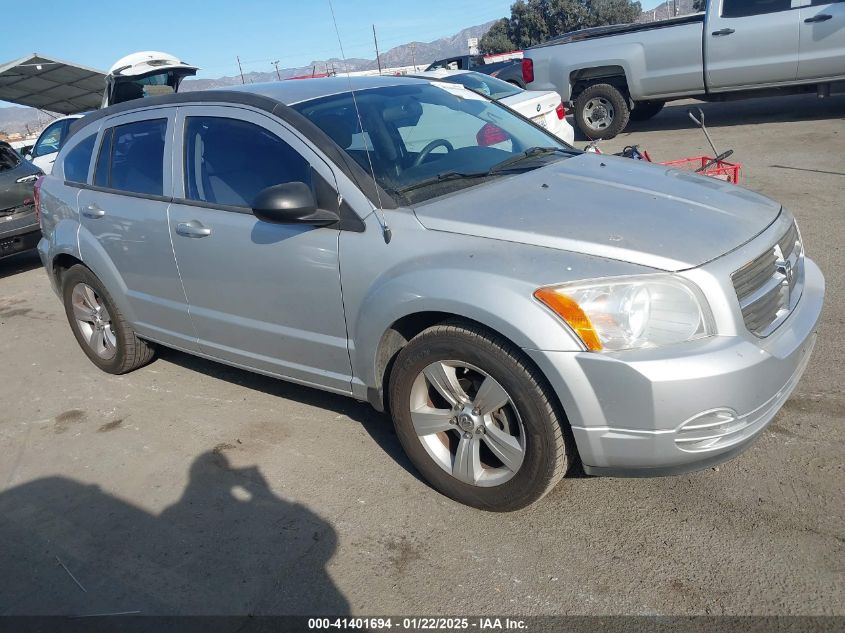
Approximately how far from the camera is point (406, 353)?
2.95m

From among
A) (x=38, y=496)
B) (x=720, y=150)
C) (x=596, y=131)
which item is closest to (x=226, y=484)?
(x=38, y=496)

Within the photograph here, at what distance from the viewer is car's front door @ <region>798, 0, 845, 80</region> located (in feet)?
31.8

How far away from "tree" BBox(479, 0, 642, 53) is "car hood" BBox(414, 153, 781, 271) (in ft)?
166

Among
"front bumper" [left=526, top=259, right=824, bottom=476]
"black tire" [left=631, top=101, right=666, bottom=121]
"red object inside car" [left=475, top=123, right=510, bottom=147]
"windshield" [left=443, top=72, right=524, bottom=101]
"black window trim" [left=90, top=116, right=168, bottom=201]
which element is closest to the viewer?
"front bumper" [left=526, top=259, right=824, bottom=476]

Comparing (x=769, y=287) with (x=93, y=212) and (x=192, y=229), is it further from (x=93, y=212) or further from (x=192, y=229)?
(x=93, y=212)

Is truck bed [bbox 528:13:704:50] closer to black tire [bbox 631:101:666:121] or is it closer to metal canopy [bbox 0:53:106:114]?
black tire [bbox 631:101:666:121]

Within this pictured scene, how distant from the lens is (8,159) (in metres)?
8.70

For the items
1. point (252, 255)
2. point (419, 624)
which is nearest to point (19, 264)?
point (252, 255)

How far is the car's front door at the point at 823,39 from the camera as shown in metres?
9.69

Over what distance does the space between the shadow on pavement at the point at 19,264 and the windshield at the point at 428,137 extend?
6.78m

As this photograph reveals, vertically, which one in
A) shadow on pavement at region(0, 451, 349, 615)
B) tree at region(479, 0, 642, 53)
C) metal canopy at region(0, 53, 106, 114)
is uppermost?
tree at region(479, 0, 642, 53)

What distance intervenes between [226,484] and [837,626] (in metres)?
2.59

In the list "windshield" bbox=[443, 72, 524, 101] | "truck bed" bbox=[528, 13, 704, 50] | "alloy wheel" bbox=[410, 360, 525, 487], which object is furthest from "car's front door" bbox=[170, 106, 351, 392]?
"truck bed" bbox=[528, 13, 704, 50]

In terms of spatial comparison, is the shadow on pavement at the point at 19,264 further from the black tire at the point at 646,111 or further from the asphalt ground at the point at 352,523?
the black tire at the point at 646,111
